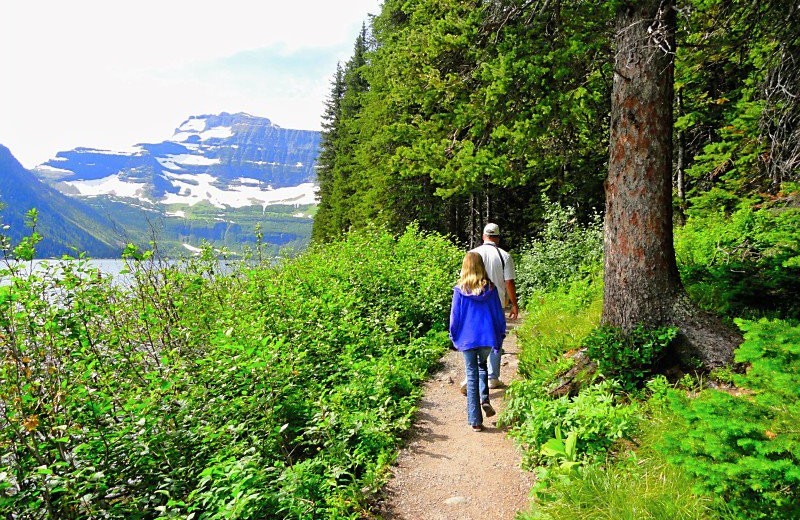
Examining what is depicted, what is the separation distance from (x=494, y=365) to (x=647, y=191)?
10.7 feet

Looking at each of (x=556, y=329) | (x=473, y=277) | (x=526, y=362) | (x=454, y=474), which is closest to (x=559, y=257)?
(x=556, y=329)

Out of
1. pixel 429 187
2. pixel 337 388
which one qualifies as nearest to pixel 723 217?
pixel 337 388

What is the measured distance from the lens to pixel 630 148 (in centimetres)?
489

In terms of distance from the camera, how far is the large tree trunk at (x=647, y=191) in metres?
4.78

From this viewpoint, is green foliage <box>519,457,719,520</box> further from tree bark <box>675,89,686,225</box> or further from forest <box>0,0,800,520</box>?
tree bark <box>675,89,686,225</box>

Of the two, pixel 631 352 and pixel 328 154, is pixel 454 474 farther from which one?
pixel 328 154

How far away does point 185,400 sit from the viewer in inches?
178

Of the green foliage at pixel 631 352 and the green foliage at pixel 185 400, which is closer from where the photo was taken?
the green foliage at pixel 185 400

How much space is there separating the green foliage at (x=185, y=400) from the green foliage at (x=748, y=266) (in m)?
4.21

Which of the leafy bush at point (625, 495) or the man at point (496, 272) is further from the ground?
the man at point (496, 272)

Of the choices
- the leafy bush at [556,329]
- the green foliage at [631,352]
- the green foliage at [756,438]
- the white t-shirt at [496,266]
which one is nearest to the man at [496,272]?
the white t-shirt at [496,266]

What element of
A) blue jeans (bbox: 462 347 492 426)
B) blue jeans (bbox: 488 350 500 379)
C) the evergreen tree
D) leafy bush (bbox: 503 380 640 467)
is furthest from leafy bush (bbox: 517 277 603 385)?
the evergreen tree

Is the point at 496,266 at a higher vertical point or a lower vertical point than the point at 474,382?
higher

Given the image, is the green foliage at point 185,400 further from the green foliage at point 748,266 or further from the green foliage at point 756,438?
the green foliage at point 748,266
